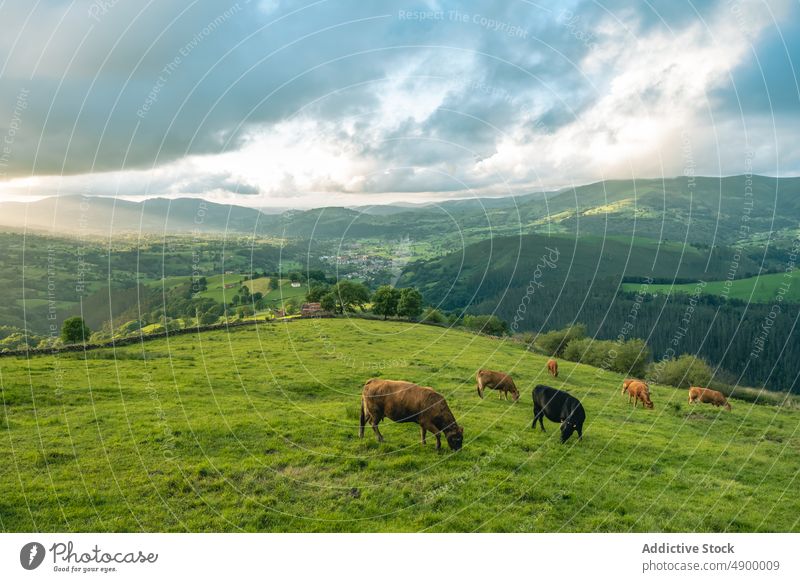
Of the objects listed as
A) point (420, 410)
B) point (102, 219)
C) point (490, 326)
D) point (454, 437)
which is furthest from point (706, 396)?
point (102, 219)

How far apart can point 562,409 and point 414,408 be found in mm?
7030

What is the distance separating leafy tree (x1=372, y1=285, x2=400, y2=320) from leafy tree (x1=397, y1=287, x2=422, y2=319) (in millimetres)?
711

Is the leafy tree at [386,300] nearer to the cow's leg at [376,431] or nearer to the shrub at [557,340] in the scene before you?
the shrub at [557,340]

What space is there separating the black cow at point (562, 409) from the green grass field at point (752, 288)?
132 m

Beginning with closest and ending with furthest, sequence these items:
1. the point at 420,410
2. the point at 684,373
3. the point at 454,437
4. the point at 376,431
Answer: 1. the point at 420,410
2. the point at 454,437
3. the point at 376,431
4. the point at 684,373

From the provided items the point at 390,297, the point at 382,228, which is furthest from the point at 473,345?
the point at 382,228

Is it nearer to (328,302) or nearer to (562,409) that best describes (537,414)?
(562,409)

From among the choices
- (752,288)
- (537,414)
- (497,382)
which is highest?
(752,288)

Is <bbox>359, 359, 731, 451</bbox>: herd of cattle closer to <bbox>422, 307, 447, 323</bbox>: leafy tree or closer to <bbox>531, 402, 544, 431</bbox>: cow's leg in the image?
<bbox>531, 402, 544, 431</bbox>: cow's leg

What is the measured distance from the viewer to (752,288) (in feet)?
477

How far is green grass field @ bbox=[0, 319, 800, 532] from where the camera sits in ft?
40.7

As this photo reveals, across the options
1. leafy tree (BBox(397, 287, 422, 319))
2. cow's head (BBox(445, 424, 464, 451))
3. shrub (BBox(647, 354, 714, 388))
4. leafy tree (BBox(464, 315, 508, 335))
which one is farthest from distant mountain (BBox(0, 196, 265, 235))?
shrub (BBox(647, 354, 714, 388))
